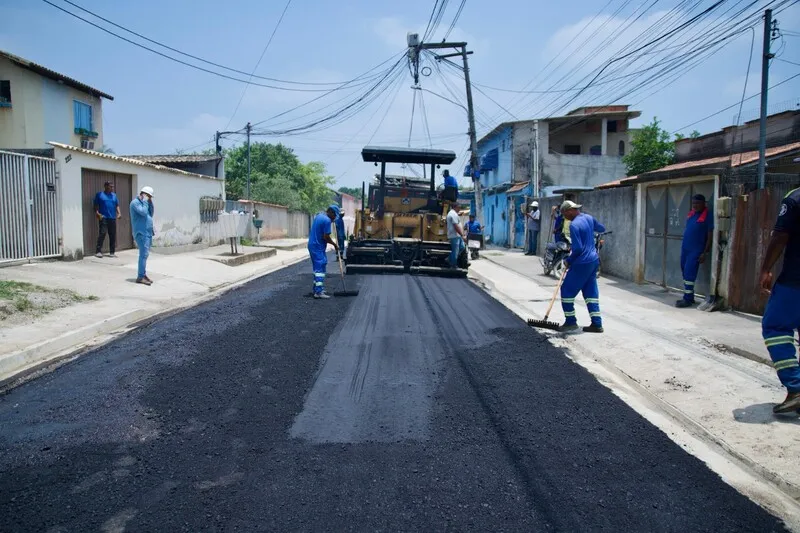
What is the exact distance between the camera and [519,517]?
9.82 ft

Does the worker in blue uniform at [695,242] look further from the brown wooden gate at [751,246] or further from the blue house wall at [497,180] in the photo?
the blue house wall at [497,180]

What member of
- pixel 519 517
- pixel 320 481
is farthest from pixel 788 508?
pixel 320 481

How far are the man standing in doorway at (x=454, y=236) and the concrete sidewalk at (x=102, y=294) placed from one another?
15.9 ft

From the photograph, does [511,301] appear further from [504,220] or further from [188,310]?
[504,220]

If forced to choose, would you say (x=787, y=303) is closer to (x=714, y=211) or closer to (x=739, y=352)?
(x=739, y=352)

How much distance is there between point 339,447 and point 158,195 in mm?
14980

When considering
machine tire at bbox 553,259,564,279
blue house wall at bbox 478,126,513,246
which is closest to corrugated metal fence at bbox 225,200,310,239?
blue house wall at bbox 478,126,513,246

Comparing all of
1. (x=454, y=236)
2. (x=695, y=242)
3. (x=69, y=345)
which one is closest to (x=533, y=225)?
(x=454, y=236)

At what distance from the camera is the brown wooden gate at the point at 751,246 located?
783 cm

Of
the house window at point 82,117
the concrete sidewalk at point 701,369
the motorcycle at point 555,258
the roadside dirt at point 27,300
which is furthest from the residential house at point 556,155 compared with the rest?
the roadside dirt at point 27,300

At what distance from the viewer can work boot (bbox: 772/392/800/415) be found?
4.27 meters

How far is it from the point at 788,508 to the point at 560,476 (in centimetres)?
118

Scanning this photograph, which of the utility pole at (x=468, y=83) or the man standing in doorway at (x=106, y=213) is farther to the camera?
the utility pole at (x=468, y=83)

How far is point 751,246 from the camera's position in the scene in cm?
811
